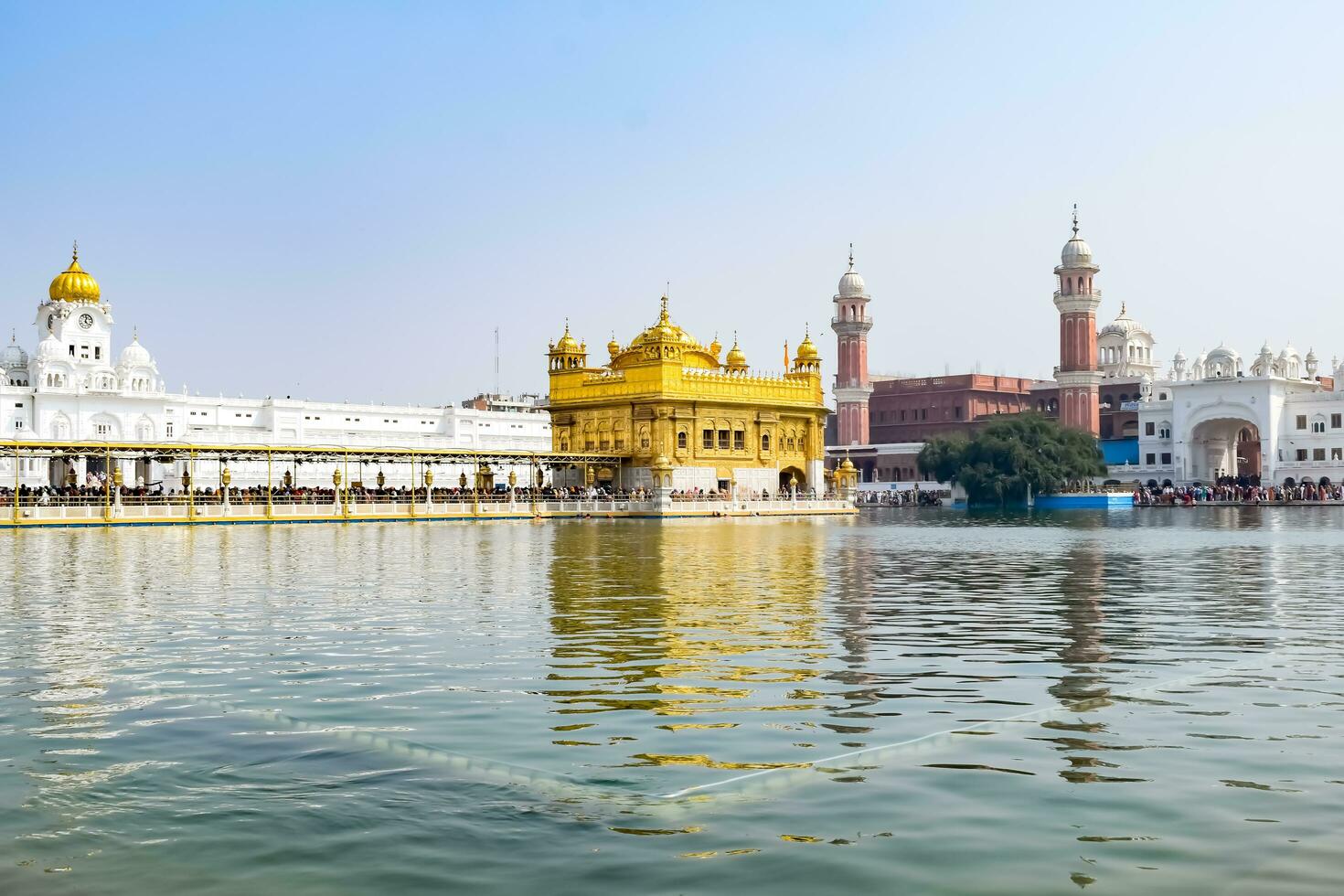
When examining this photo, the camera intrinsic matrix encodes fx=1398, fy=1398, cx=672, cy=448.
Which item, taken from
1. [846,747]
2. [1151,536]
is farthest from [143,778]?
[1151,536]

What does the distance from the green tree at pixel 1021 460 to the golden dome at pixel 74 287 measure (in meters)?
51.7

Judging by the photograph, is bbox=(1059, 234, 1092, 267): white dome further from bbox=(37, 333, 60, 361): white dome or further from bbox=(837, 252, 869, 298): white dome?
bbox=(37, 333, 60, 361): white dome

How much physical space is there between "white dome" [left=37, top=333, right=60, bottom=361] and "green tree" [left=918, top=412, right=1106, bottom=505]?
2024 inches

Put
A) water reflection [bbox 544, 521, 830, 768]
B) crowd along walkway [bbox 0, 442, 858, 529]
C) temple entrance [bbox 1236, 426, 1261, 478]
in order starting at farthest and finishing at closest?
1. temple entrance [bbox 1236, 426, 1261, 478]
2. crowd along walkway [bbox 0, 442, 858, 529]
3. water reflection [bbox 544, 521, 830, 768]

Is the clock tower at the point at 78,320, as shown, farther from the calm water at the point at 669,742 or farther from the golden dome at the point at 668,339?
the calm water at the point at 669,742

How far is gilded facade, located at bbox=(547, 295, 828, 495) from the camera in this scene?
197ft

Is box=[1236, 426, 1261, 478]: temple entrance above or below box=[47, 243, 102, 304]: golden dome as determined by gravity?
below

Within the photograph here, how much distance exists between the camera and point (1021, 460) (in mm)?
74750

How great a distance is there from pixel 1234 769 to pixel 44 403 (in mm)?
80512

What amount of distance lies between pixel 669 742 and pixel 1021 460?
2748 inches

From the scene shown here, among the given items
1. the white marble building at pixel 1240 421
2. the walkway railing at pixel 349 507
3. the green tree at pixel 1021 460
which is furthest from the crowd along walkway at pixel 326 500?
the white marble building at pixel 1240 421

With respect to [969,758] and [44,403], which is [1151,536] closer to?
[969,758]

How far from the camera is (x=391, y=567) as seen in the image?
71.9 ft

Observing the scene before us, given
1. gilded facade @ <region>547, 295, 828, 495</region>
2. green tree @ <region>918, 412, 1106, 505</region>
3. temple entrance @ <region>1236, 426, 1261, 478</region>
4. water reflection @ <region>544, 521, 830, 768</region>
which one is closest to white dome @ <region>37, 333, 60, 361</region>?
gilded facade @ <region>547, 295, 828, 495</region>
